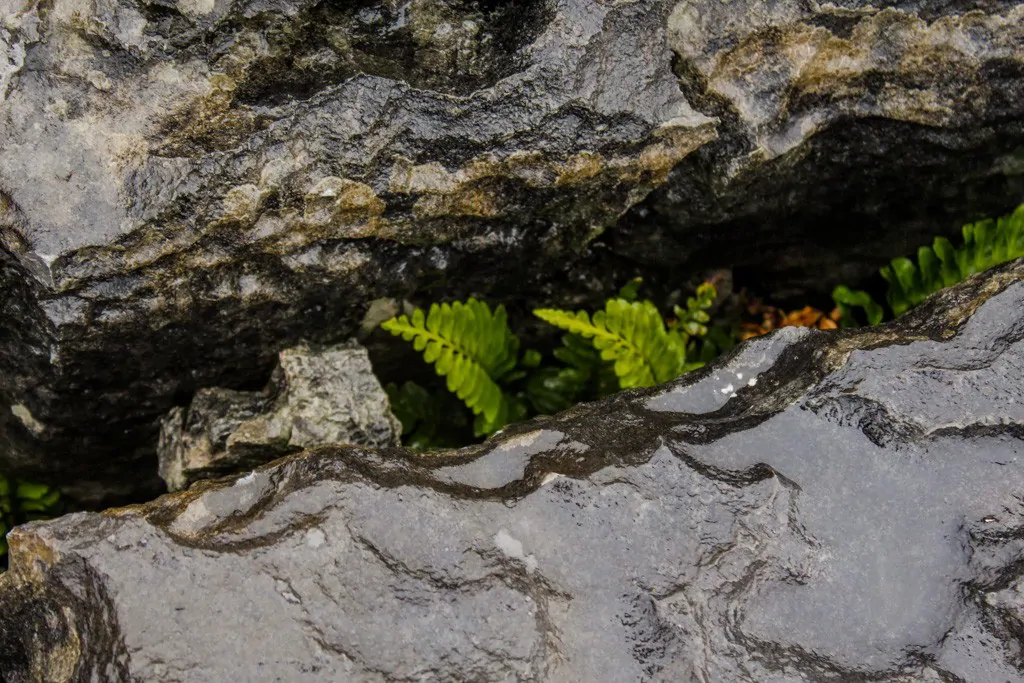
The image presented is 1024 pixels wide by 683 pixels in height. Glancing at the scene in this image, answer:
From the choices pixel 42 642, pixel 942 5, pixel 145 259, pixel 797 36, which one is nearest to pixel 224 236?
pixel 145 259

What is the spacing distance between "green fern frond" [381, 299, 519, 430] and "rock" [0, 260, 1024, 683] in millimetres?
949

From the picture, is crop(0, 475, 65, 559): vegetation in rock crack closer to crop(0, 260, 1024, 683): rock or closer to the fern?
crop(0, 260, 1024, 683): rock

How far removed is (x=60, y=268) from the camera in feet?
9.74

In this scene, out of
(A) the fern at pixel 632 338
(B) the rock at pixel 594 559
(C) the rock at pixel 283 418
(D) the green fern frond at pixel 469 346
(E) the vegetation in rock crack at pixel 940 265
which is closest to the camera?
(B) the rock at pixel 594 559

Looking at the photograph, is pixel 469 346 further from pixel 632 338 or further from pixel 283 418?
pixel 283 418

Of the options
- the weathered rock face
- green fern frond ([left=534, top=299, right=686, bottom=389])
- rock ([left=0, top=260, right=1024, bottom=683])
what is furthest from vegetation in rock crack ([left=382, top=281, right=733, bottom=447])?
rock ([left=0, top=260, right=1024, bottom=683])

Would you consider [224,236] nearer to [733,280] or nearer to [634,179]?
[634,179]

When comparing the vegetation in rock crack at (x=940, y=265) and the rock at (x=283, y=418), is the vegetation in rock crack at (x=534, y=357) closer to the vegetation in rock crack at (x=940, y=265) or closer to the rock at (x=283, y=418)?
the rock at (x=283, y=418)

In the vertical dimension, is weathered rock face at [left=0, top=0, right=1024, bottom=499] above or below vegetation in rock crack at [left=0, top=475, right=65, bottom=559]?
above

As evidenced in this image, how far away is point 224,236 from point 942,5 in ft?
9.83

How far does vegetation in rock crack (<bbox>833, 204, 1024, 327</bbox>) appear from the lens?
3947mm

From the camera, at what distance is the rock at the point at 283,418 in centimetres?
Result: 346

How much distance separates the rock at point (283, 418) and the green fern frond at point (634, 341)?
2.91ft

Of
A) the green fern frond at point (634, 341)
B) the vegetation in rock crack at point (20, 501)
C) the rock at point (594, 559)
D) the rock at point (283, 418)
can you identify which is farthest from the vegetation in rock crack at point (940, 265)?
the vegetation in rock crack at point (20, 501)
